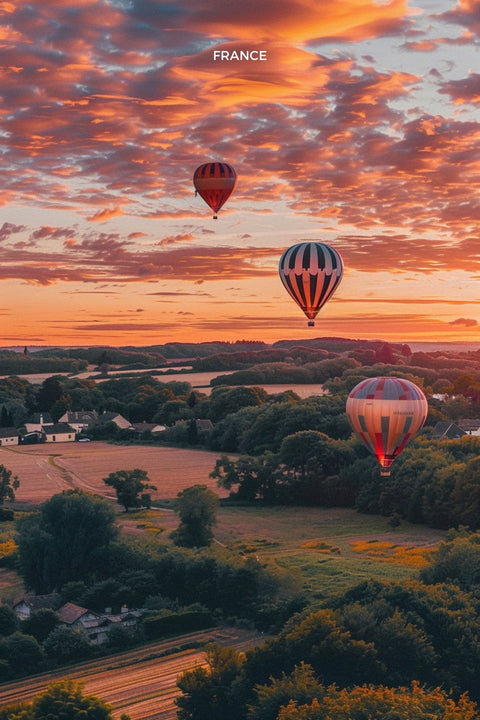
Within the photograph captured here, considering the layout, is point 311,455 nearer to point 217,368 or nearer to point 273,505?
point 273,505

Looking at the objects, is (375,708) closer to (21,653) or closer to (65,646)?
(65,646)

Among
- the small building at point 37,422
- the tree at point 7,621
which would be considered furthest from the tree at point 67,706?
the small building at point 37,422

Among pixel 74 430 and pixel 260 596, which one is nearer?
pixel 260 596

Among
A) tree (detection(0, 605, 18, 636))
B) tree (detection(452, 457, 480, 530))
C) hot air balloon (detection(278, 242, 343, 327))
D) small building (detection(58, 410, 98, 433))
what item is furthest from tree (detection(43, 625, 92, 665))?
small building (detection(58, 410, 98, 433))

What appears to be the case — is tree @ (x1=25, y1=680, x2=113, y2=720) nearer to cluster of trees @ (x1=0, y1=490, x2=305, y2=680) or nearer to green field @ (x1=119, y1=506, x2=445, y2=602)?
cluster of trees @ (x1=0, y1=490, x2=305, y2=680)

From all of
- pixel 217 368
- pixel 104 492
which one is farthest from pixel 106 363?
pixel 104 492

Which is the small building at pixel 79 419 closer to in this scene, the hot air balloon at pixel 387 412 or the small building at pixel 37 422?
the small building at pixel 37 422
